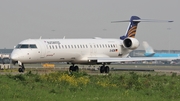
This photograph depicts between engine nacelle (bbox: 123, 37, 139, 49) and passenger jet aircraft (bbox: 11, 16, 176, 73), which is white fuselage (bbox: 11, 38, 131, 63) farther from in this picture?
engine nacelle (bbox: 123, 37, 139, 49)

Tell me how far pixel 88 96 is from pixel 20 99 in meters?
3.35

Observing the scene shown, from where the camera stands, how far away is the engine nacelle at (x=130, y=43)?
49062mm

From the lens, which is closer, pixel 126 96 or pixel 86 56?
pixel 126 96

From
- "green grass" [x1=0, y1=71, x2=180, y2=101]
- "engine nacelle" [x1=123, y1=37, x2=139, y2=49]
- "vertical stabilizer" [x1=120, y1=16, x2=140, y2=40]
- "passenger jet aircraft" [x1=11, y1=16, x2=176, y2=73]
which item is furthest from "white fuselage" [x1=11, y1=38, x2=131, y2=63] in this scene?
"green grass" [x1=0, y1=71, x2=180, y2=101]

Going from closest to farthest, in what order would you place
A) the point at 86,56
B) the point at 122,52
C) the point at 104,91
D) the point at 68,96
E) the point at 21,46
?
the point at 68,96
the point at 104,91
the point at 21,46
the point at 86,56
the point at 122,52

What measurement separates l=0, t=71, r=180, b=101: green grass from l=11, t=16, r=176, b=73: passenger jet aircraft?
38.2ft

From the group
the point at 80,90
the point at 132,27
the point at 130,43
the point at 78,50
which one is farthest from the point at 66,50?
the point at 80,90

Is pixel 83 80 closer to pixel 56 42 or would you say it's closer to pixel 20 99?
pixel 20 99

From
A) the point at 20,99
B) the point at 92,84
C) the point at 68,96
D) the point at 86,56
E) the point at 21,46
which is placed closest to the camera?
the point at 20,99

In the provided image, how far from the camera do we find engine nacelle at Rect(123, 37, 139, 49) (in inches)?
1932

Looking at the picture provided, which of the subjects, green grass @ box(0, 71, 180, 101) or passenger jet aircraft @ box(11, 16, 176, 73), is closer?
green grass @ box(0, 71, 180, 101)

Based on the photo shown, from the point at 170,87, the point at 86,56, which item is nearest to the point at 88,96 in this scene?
the point at 170,87

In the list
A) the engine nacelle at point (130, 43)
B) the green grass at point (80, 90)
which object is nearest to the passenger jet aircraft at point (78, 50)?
the engine nacelle at point (130, 43)

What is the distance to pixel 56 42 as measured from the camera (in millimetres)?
44062
